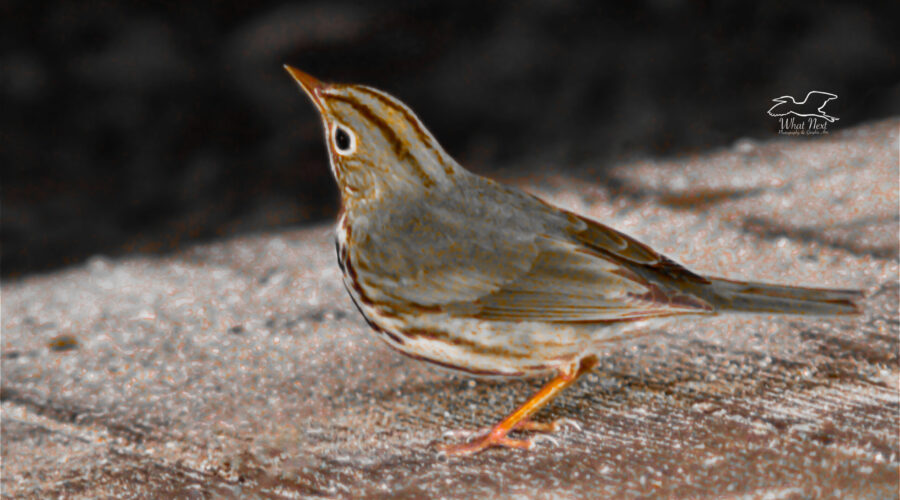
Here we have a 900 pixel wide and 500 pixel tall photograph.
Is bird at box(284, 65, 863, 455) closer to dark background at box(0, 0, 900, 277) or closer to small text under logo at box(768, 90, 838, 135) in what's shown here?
small text under logo at box(768, 90, 838, 135)

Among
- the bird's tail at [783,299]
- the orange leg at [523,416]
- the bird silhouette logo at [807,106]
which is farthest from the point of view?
the bird silhouette logo at [807,106]

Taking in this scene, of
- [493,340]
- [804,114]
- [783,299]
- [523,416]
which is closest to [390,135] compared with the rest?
[493,340]

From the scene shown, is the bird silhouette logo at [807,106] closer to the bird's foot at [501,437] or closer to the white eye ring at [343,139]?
the bird's foot at [501,437]

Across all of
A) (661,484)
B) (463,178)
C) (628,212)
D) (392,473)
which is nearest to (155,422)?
(392,473)

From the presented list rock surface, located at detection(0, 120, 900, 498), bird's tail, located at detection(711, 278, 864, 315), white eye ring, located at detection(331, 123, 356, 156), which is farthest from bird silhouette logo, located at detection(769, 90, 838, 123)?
white eye ring, located at detection(331, 123, 356, 156)

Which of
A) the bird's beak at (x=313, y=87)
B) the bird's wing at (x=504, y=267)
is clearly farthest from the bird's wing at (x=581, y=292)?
the bird's beak at (x=313, y=87)

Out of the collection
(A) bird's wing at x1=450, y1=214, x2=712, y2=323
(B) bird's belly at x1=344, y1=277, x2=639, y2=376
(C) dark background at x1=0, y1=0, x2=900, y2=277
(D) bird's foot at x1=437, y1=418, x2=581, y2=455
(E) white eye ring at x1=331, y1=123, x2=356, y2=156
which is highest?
(C) dark background at x1=0, y1=0, x2=900, y2=277
